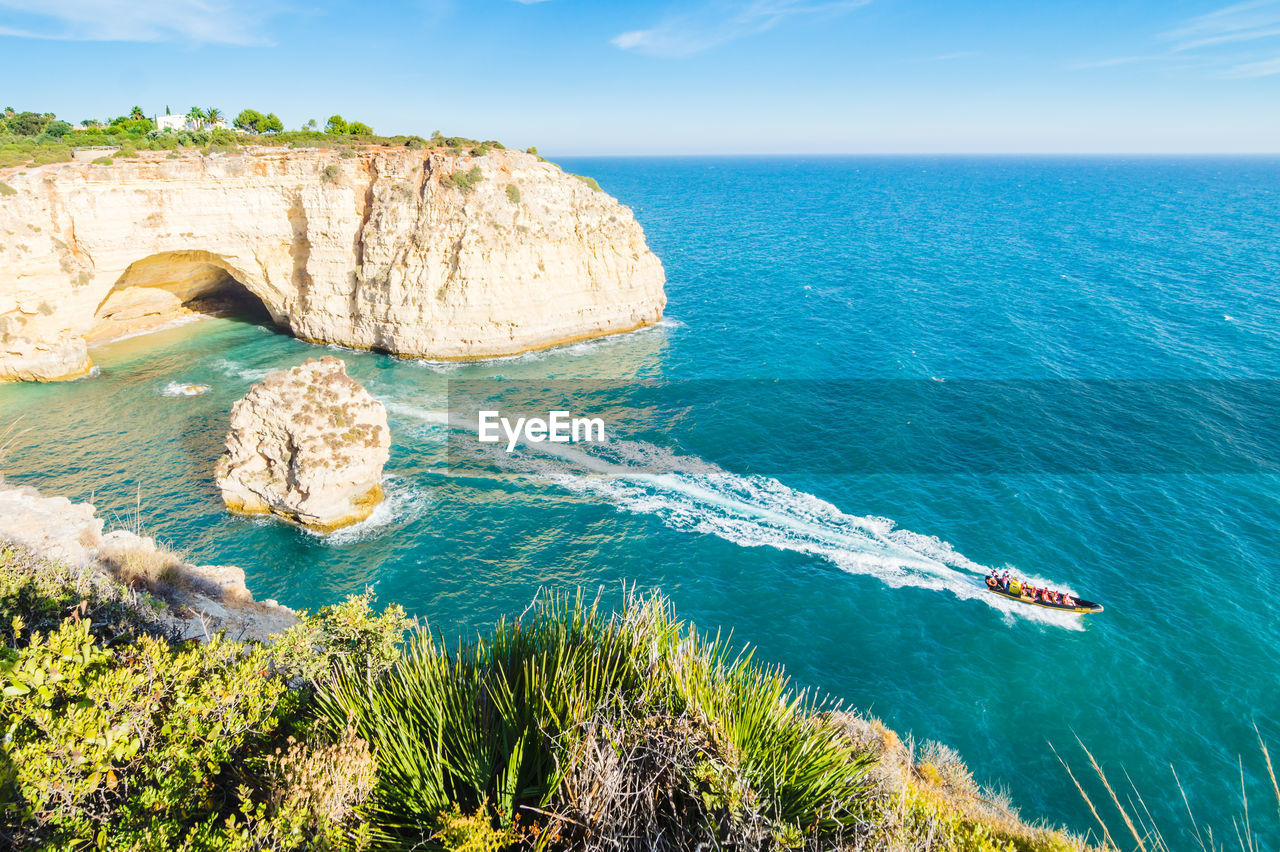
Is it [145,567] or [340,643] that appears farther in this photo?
[145,567]

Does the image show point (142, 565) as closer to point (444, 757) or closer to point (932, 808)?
point (444, 757)

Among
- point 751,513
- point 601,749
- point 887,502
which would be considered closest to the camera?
point 601,749

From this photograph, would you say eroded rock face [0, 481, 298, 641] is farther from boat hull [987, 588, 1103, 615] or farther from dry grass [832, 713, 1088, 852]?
boat hull [987, 588, 1103, 615]

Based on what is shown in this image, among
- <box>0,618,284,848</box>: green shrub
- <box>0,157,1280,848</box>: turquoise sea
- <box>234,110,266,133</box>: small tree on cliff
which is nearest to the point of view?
<box>0,618,284,848</box>: green shrub

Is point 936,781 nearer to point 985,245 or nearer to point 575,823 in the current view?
point 575,823

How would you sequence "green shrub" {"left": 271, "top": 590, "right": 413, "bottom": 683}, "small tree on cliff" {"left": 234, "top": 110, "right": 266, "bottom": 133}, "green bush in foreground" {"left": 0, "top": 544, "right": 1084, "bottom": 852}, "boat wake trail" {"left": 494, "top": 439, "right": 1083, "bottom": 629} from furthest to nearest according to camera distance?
1. "small tree on cliff" {"left": 234, "top": 110, "right": 266, "bottom": 133}
2. "boat wake trail" {"left": 494, "top": 439, "right": 1083, "bottom": 629}
3. "green shrub" {"left": 271, "top": 590, "right": 413, "bottom": 683}
4. "green bush in foreground" {"left": 0, "top": 544, "right": 1084, "bottom": 852}

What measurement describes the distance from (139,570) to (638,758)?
20822mm

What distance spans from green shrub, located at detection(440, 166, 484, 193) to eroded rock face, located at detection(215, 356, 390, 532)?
937 inches

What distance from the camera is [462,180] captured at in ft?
164
